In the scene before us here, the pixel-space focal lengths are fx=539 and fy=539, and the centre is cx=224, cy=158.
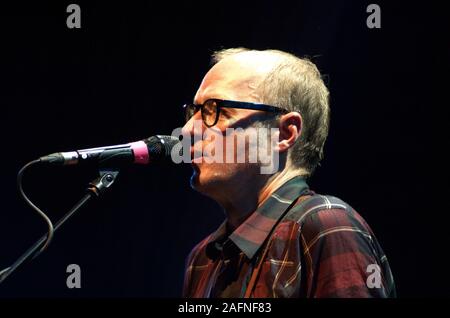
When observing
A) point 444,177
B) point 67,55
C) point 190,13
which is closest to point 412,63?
point 444,177

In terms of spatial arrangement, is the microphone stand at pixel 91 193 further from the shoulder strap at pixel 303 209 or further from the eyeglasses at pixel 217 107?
the shoulder strap at pixel 303 209

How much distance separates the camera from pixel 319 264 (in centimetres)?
151

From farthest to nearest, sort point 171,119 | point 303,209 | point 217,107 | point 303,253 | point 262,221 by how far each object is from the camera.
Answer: point 171,119 < point 217,107 < point 262,221 < point 303,209 < point 303,253

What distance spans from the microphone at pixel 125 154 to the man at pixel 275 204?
0.39 feet

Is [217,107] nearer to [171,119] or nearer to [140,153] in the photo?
[140,153]

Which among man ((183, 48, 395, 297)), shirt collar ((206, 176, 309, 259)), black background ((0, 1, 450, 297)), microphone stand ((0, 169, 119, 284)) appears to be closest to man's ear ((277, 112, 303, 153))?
man ((183, 48, 395, 297))

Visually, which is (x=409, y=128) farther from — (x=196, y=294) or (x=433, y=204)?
(x=196, y=294)

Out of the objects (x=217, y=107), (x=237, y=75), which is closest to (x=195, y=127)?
(x=217, y=107)

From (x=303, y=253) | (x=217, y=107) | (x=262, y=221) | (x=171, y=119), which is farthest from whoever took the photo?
(x=171, y=119)

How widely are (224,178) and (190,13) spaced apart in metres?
→ 1.77

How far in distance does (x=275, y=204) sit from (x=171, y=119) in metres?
1.74

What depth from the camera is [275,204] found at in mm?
1820

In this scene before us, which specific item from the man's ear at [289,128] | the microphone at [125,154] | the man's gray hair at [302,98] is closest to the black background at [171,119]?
the man's gray hair at [302,98]

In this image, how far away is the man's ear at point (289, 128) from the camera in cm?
199
